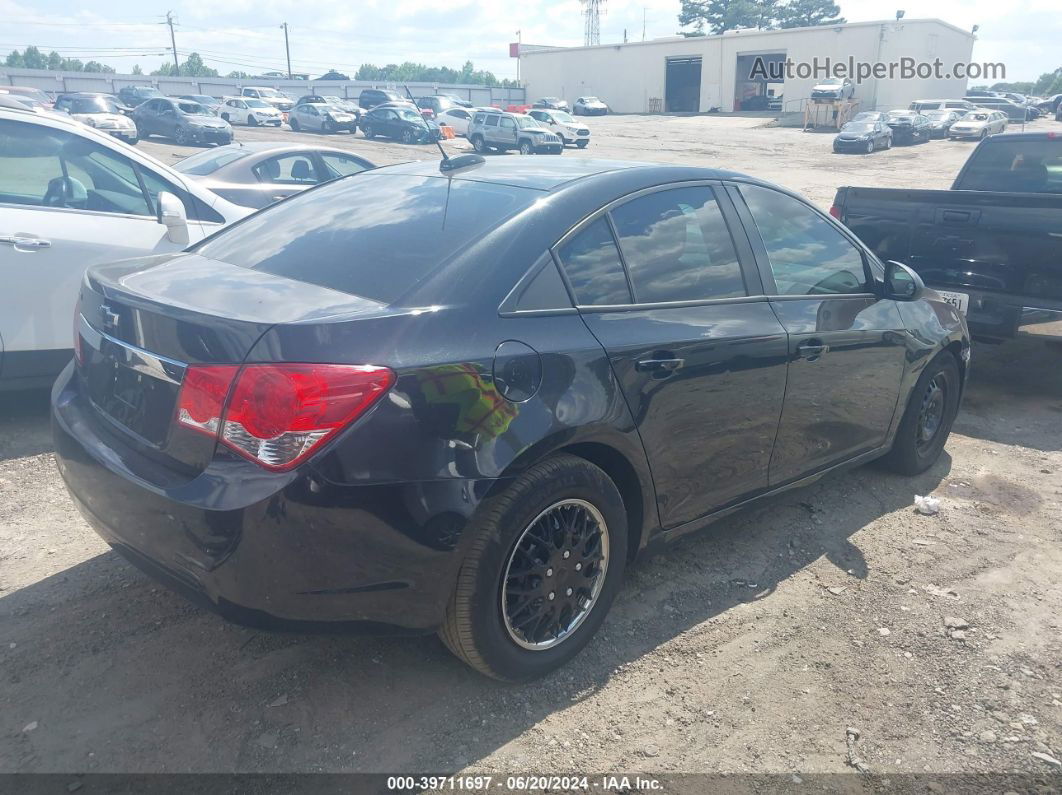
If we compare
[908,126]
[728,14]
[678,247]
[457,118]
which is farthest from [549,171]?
[728,14]

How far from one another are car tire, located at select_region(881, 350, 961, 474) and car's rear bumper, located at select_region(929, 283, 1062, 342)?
4.24 ft

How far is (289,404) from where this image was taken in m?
2.39

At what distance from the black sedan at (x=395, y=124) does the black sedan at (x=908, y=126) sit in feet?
71.6

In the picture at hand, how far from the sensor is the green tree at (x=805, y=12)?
8800cm

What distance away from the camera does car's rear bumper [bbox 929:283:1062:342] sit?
19.7 ft

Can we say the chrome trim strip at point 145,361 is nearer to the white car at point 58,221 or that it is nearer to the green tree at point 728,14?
the white car at point 58,221

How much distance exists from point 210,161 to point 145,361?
8.33m

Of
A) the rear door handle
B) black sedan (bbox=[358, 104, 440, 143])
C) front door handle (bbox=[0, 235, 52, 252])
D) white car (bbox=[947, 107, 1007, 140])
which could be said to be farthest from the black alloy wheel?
white car (bbox=[947, 107, 1007, 140])

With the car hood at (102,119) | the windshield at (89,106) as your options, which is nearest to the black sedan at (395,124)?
the windshield at (89,106)

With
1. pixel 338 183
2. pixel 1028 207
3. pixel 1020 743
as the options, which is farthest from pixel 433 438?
pixel 1028 207

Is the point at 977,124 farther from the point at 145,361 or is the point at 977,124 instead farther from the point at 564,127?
the point at 145,361

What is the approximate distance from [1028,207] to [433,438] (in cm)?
522

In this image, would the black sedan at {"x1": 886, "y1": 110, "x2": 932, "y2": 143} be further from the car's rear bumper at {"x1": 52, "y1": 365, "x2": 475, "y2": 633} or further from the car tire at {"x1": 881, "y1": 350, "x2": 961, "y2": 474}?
the car's rear bumper at {"x1": 52, "y1": 365, "x2": 475, "y2": 633}

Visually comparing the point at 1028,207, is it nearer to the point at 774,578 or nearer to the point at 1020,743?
the point at 774,578
